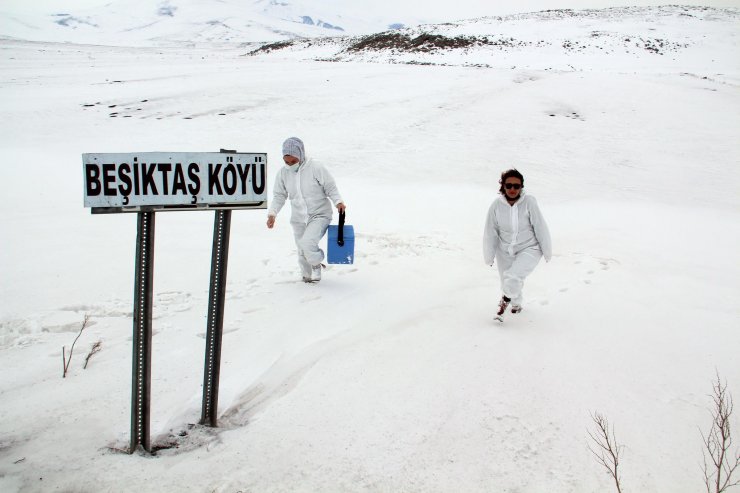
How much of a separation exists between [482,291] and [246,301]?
2618mm

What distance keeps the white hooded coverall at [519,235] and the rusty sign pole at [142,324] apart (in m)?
3.34

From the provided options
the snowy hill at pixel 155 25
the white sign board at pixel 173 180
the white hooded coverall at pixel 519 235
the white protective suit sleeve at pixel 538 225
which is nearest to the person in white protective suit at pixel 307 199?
the white hooded coverall at pixel 519 235

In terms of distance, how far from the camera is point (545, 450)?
289cm

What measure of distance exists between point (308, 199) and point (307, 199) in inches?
0.5

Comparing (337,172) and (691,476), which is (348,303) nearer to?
(691,476)

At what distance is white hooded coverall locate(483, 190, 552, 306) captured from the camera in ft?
15.7

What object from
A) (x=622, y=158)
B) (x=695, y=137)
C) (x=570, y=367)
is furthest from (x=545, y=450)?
(x=695, y=137)

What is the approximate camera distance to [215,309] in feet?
8.98

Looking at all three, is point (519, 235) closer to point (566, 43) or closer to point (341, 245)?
point (341, 245)

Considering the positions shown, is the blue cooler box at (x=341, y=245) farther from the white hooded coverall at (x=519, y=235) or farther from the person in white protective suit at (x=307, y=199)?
the white hooded coverall at (x=519, y=235)

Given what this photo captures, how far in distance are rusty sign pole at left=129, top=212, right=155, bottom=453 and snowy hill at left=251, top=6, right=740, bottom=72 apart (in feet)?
86.4

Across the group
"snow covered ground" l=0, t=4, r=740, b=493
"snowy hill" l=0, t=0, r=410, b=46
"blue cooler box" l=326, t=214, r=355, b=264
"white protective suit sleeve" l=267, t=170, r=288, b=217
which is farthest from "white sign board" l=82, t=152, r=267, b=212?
"snowy hill" l=0, t=0, r=410, b=46

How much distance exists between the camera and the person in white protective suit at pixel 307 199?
5.41 m

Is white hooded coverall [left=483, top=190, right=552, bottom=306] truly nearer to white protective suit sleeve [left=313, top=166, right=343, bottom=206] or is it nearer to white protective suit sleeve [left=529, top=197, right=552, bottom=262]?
white protective suit sleeve [left=529, top=197, right=552, bottom=262]
